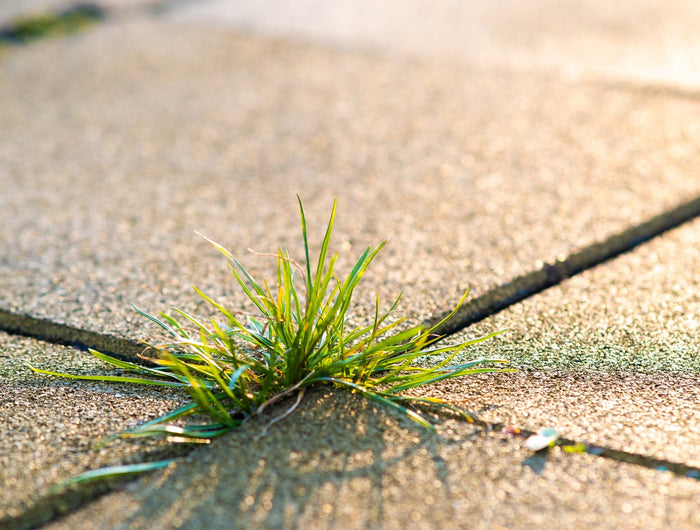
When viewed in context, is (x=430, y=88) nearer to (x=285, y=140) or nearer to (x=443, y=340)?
(x=285, y=140)

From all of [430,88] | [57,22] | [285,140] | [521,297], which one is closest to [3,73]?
[57,22]

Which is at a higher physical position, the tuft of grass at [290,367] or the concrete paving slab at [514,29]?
the concrete paving slab at [514,29]

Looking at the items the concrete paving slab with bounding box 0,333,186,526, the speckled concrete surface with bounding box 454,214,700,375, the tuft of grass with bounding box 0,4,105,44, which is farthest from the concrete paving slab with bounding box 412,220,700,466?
the tuft of grass with bounding box 0,4,105,44

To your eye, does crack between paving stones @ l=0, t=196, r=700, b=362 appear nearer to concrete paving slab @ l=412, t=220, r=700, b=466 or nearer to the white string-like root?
concrete paving slab @ l=412, t=220, r=700, b=466

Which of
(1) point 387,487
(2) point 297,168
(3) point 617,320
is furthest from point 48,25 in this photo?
(1) point 387,487

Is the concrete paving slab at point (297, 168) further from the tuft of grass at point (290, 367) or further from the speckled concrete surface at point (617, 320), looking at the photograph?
the tuft of grass at point (290, 367)

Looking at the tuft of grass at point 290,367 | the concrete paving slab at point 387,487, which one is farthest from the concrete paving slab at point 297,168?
the concrete paving slab at point 387,487
